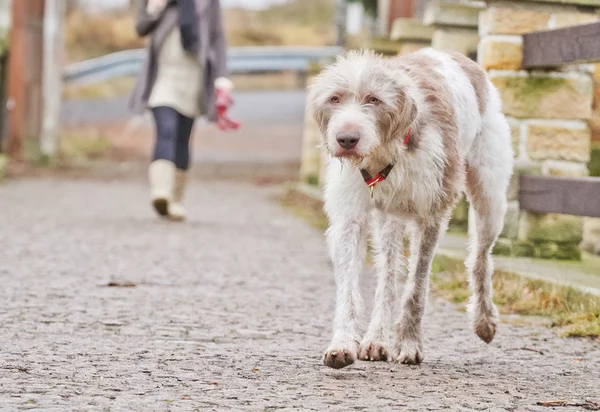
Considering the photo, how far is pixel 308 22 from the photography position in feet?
105

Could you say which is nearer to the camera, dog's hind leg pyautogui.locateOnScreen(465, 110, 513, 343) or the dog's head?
the dog's head

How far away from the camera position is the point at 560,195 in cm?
693

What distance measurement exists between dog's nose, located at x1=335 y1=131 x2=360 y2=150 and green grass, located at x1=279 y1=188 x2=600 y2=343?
1600mm

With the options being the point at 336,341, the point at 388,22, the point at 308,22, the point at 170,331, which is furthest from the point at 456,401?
the point at 308,22

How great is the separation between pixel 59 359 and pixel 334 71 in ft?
4.75

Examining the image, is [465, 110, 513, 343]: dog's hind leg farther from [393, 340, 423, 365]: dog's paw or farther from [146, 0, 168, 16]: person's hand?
[146, 0, 168, 16]: person's hand

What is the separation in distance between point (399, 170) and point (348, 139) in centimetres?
35

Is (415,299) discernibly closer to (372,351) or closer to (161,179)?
(372,351)

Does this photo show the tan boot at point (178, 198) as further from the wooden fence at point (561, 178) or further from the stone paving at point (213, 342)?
the wooden fence at point (561, 178)

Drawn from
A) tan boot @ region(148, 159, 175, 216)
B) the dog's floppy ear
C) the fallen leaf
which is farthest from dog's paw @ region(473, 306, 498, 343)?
tan boot @ region(148, 159, 175, 216)

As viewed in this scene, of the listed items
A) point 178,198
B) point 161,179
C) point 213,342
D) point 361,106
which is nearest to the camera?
point 361,106

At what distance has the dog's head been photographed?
4426mm

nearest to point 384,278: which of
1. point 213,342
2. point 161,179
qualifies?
point 213,342

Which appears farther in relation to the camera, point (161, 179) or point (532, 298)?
point (161, 179)
